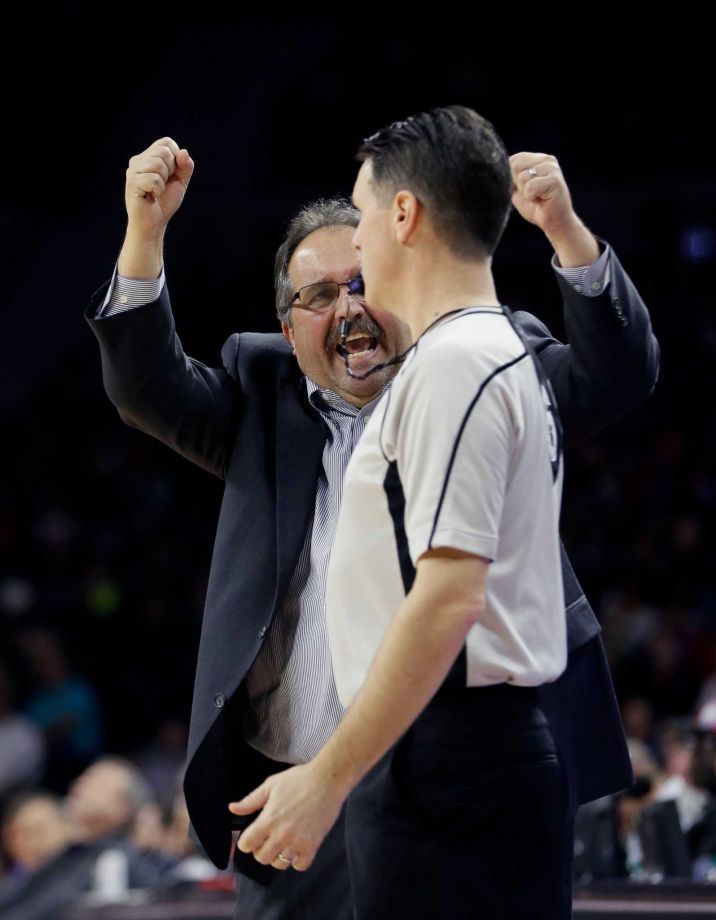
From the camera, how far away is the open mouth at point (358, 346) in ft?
8.79

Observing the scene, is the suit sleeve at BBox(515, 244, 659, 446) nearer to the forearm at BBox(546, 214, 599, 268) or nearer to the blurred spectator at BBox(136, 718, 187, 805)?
the forearm at BBox(546, 214, 599, 268)

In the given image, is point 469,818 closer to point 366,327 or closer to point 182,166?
point 366,327

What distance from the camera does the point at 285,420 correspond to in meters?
2.70

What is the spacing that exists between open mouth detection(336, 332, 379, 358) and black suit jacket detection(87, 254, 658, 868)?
14cm

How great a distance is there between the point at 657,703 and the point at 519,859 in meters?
6.70

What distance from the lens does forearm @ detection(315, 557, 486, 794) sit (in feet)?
5.85

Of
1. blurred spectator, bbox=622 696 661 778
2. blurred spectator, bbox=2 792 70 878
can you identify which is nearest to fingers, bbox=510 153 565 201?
blurred spectator, bbox=2 792 70 878

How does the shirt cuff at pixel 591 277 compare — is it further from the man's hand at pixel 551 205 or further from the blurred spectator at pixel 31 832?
the blurred spectator at pixel 31 832

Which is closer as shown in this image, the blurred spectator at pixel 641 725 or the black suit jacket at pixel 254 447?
the black suit jacket at pixel 254 447

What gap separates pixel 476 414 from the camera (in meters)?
1.85

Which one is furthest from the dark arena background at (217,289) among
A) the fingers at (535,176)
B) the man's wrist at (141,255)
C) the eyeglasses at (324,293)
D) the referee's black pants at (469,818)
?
the referee's black pants at (469,818)

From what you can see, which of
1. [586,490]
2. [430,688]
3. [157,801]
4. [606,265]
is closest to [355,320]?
[606,265]

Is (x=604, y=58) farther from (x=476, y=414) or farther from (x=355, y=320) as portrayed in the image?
(x=476, y=414)

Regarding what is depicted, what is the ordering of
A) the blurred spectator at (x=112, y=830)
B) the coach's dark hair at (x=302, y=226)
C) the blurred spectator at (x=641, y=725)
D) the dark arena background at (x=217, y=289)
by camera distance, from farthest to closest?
the dark arena background at (x=217, y=289) → the blurred spectator at (x=641, y=725) → the blurred spectator at (x=112, y=830) → the coach's dark hair at (x=302, y=226)
